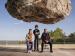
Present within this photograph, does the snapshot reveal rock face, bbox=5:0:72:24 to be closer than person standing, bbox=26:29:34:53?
Yes

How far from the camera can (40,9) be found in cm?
1780

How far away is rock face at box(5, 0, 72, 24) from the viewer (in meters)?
17.7

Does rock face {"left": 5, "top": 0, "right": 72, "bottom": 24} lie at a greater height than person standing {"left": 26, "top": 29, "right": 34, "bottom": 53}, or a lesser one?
greater

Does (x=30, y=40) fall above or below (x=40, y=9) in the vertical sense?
below

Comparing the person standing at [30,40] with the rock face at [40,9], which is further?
the person standing at [30,40]

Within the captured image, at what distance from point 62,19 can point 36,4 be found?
2.42 metres

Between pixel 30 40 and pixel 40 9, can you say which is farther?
pixel 30 40

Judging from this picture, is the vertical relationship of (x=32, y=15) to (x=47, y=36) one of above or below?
above

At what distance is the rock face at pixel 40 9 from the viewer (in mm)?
17672

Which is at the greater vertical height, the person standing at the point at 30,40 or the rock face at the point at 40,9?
the rock face at the point at 40,9

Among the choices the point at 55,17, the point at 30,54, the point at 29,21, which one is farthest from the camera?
the point at 29,21

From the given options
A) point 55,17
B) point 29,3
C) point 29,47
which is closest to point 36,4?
point 29,3

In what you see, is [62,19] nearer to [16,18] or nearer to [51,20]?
[51,20]

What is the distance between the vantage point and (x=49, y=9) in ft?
58.2
